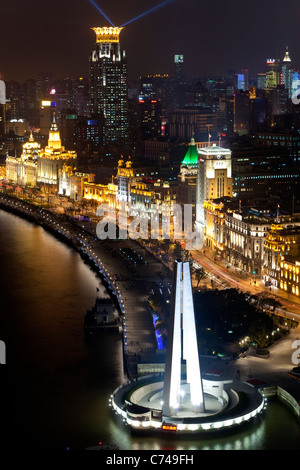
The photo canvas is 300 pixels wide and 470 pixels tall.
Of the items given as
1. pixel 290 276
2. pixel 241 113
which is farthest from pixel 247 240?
pixel 241 113

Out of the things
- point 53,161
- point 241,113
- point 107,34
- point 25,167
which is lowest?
point 25,167

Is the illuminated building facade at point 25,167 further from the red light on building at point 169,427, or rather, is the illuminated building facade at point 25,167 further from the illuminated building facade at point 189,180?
the red light on building at point 169,427

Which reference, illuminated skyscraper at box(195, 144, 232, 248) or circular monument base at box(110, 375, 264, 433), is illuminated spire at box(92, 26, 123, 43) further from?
circular monument base at box(110, 375, 264, 433)

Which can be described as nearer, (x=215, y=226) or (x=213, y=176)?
(x=215, y=226)

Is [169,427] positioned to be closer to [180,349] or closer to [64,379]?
[180,349]

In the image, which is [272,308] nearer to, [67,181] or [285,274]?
[285,274]

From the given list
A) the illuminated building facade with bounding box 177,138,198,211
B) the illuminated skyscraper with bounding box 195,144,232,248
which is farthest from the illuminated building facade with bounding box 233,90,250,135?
the illuminated skyscraper with bounding box 195,144,232,248

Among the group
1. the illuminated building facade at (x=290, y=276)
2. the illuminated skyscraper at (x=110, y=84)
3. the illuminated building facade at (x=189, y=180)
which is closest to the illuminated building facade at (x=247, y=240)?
the illuminated building facade at (x=290, y=276)
